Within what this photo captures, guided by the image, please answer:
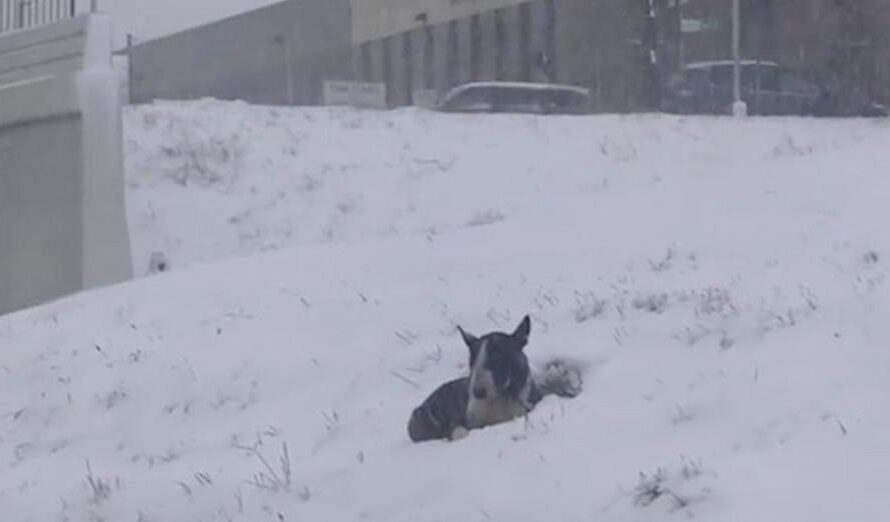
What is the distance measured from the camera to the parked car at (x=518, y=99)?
34.1m

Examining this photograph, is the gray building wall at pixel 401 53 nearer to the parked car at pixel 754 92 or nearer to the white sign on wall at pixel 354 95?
the parked car at pixel 754 92

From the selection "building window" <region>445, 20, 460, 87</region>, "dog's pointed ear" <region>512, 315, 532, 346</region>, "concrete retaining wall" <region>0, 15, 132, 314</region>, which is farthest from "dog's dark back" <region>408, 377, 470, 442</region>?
"building window" <region>445, 20, 460, 87</region>

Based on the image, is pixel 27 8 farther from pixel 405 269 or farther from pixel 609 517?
pixel 609 517

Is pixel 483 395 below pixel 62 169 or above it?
below

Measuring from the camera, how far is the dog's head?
432 inches

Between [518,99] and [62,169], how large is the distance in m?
14.4

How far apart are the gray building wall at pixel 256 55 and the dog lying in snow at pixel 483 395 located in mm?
40873

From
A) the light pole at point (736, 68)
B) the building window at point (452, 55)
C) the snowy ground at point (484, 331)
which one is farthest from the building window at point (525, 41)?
the snowy ground at point (484, 331)

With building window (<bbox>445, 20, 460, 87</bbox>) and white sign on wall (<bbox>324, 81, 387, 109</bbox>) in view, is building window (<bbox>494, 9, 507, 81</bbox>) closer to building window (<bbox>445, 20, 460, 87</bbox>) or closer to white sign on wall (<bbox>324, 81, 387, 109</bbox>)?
building window (<bbox>445, 20, 460, 87</bbox>)

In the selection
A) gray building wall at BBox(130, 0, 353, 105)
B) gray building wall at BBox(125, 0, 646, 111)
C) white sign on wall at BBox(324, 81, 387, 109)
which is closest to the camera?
white sign on wall at BBox(324, 81, 387, 109)

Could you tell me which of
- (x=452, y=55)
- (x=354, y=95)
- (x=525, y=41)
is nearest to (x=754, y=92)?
(x=354, y=95)

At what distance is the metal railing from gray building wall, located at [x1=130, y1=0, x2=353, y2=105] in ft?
92.9

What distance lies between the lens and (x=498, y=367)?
36.0 ft

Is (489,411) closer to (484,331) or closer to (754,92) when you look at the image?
(484,331)
